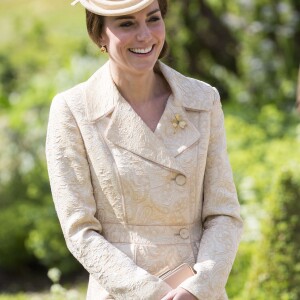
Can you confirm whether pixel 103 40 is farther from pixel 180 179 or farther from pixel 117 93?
pixel 180 179

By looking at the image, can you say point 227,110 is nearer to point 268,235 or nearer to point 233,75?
point 233,75

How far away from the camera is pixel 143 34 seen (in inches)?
115

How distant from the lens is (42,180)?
337 inches

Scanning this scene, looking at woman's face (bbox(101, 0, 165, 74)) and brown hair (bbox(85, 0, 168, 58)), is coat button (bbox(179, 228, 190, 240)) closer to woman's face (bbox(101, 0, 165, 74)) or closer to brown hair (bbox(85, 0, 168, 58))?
woman's face (bbox(101, 0, 165, 74))

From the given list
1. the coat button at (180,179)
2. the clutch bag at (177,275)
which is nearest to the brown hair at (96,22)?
the coat button at (180,179)

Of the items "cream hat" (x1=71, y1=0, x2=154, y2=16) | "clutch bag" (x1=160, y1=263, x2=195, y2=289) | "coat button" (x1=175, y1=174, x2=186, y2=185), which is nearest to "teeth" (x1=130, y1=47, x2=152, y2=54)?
"cream hat" (x1=71, y1=0, x2=154, y2=16)

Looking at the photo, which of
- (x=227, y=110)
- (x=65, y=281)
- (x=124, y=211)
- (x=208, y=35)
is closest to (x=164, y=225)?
(x=124, y=211)

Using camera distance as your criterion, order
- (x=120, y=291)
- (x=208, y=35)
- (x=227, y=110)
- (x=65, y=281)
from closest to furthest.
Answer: (x=120, y=291) < (x=65, y=281) < (x=227, y=110) < (x=208, y=35)

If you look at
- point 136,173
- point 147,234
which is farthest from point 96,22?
point 147,234

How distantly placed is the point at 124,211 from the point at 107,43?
53cm

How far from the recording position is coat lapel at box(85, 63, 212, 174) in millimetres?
3004

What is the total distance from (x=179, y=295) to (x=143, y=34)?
79 cm

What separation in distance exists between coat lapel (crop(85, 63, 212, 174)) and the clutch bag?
301 mm

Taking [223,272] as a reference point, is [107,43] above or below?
above
